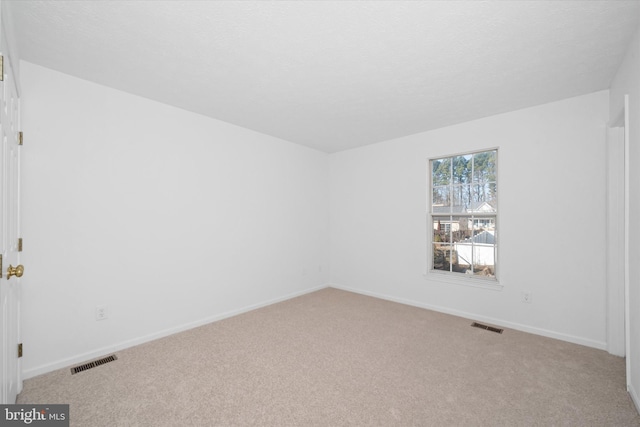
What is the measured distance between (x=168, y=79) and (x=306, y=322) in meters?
2.99

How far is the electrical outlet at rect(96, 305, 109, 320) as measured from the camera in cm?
265

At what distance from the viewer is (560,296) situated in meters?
3.02

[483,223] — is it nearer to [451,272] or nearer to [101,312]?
[451,272]

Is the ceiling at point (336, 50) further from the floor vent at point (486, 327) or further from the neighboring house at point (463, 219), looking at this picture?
the floor vent at point (486, 327)

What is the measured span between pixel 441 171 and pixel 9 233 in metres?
4.39

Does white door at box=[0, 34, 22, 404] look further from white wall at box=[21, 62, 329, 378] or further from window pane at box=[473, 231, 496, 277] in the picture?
window pane at box=[473, 231, 496, 277]

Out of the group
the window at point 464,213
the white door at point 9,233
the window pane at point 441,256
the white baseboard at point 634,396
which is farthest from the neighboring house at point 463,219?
Answer: the white door at point 9,233

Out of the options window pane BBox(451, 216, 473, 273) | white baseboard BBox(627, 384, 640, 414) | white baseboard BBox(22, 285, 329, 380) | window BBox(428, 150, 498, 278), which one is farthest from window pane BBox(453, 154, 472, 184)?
white baseboard BBox(22, 285, 329, 380)

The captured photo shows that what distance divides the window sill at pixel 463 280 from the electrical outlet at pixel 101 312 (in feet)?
12.5

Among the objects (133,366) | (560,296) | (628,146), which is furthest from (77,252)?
(560,296)

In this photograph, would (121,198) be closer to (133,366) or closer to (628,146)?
(133,366)

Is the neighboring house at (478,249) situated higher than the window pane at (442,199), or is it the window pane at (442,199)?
the window pane at (442,199)

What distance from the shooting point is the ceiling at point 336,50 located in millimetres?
1741

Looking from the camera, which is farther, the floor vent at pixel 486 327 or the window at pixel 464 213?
the window at pixel 464 213
